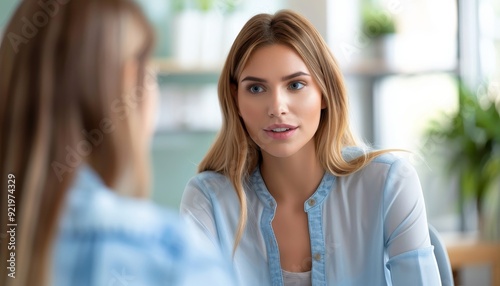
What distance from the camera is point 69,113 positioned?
68cm

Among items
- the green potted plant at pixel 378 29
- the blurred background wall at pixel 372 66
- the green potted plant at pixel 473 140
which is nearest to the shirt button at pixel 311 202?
the blurred background wall at pixel 372 66

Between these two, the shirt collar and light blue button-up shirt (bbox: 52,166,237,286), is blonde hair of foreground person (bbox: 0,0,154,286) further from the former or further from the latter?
the shirt collar

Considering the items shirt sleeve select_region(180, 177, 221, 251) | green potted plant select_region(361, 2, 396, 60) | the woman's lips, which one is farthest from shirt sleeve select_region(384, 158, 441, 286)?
green potted plant select_region(361, 2, 396, 60)

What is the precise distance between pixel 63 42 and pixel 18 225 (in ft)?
0.57

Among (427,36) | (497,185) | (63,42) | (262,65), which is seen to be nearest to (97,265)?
(63,42)

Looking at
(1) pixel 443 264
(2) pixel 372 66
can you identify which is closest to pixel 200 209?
(1) pixel 443 264

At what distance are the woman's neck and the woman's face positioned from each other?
11 cm

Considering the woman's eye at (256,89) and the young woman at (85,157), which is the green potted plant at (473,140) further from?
the young woman at (85,157)

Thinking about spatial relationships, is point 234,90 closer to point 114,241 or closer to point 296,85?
point 296,85

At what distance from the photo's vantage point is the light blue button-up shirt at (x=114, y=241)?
686mm

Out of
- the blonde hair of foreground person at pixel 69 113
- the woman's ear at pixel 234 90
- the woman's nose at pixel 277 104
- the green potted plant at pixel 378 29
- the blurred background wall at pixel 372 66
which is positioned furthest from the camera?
the green potted plant at pixel 378 29

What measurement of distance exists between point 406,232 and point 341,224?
138 mm

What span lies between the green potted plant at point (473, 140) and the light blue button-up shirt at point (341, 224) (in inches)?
72.2

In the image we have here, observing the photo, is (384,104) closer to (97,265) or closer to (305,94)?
(305,94)
